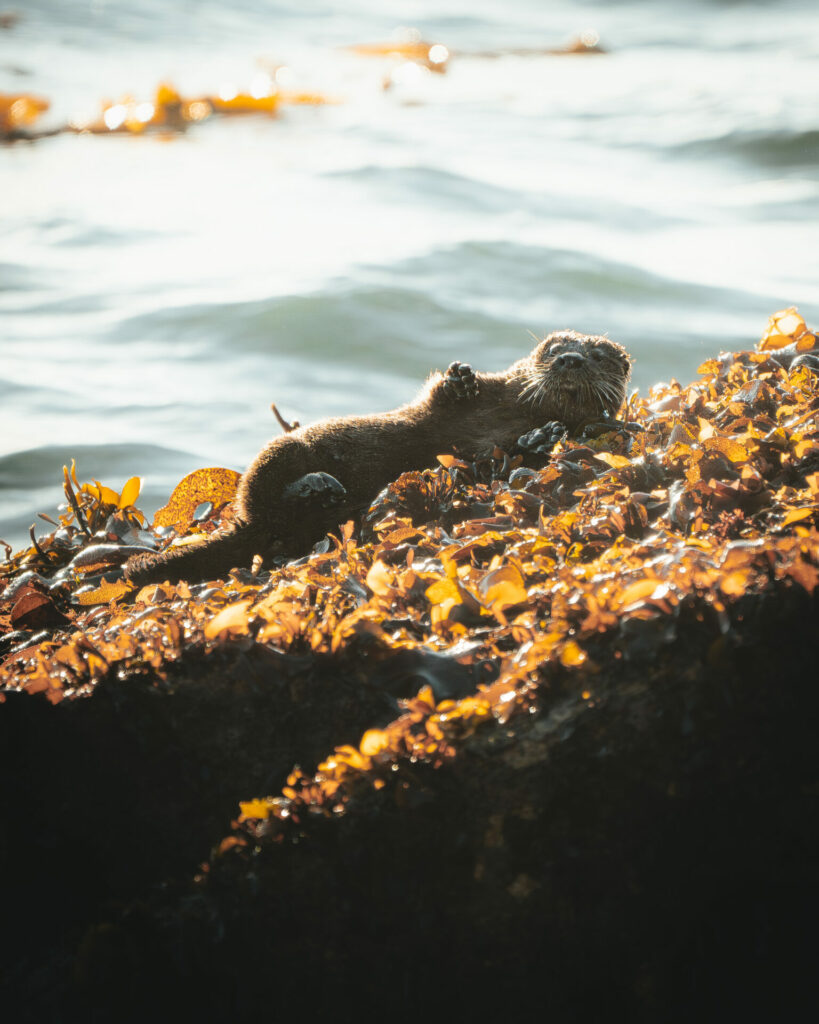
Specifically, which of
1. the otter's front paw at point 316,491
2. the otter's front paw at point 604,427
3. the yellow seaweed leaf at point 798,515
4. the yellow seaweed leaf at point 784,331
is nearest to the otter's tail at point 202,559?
the otter's front paw at point 316,491

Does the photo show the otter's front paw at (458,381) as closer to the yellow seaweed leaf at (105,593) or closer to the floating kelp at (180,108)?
the yellow seaweed leaf at (105,593)

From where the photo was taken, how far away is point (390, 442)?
4090mm

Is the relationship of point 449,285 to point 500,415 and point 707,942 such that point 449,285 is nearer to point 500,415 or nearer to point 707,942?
point 500,415

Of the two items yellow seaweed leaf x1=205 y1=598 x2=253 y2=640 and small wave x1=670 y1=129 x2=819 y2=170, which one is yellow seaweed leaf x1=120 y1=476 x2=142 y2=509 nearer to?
yellow seaweed leaf x1=205 y1=598 x2=253 y2=640

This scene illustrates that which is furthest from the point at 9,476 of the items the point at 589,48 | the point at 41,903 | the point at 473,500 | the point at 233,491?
the point at 589,48

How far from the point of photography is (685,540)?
2.25m

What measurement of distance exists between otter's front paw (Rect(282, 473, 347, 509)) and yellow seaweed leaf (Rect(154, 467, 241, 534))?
0.80m

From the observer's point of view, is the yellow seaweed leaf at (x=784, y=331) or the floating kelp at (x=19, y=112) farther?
the floating kelp at (x=19, y=112)

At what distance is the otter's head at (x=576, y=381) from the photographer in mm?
4441

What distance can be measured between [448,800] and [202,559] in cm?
196

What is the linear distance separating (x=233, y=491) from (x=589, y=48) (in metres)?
22.3

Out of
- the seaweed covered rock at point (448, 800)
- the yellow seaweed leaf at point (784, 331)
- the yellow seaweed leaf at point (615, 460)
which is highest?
the yellow seaweed leaf at point (784, 331)

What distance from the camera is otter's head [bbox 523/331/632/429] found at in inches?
175

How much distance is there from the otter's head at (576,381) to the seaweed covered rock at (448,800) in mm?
2180
